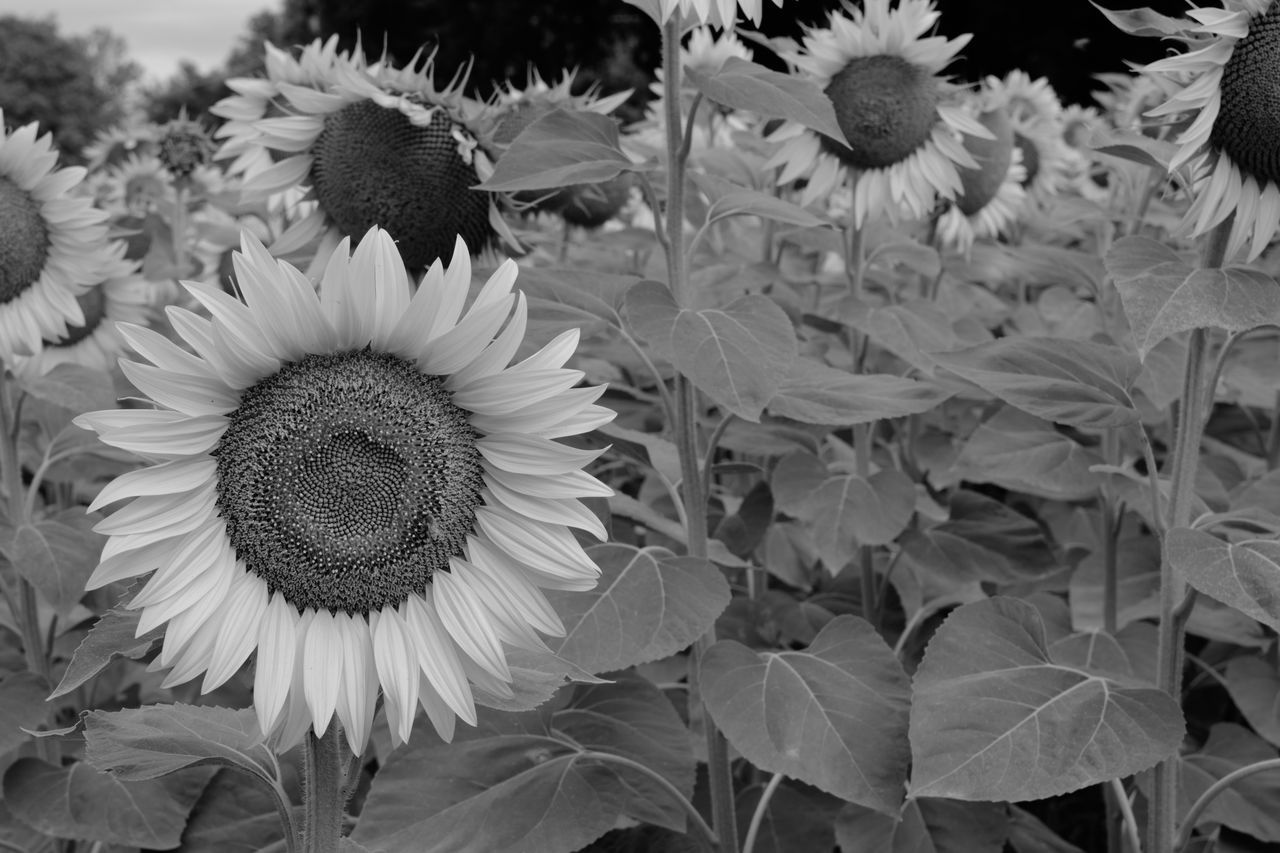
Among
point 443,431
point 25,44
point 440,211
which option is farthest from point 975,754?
point 25,44

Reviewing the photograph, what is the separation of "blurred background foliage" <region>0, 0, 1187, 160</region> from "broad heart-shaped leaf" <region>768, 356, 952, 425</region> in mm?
664

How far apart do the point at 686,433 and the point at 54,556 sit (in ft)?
4.01

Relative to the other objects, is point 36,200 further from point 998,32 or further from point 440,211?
point 998,32

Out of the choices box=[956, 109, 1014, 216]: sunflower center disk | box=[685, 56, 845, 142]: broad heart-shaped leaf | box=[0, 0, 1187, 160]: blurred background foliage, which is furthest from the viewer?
box=[0, 0, 1187, 160]: blurred background foliage

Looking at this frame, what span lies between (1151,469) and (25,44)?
168 ft

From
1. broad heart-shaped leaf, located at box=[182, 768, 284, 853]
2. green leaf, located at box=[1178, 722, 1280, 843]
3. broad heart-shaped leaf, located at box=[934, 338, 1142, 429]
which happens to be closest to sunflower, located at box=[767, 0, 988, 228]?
broad heart-shaped leaf, located at box=[934, 338, 1142, 429]

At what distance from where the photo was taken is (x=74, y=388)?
2521mm

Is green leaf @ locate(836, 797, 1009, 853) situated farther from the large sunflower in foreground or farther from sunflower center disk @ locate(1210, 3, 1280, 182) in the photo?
sunflower center disk @ locate(1210, 3, 1280, 182)

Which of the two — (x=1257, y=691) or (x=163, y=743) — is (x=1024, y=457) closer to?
(x=1257, y=691)

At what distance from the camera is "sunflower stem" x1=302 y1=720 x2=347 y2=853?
1.46m

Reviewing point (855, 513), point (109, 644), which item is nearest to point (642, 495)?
Result: point (855, 513)

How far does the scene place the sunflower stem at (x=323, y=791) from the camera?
146 cm

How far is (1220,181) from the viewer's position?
Answer: 6.12 ft

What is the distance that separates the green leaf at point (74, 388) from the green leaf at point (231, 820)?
0.79m
